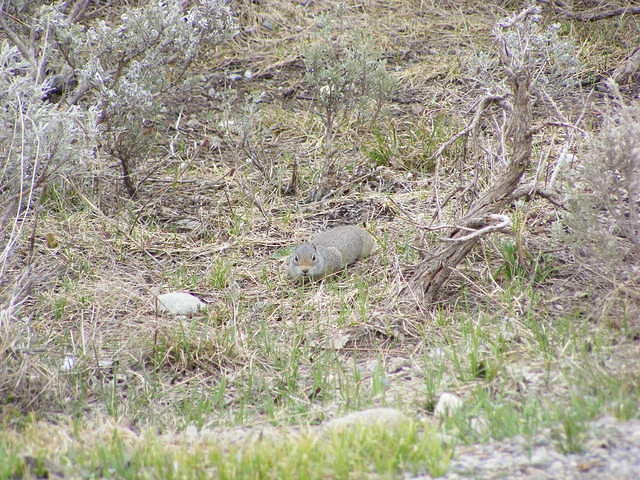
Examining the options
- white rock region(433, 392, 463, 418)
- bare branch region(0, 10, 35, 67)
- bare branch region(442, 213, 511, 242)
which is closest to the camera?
white rock region(433, 392, 463, 418)

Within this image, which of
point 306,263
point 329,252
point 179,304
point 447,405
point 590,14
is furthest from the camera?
point 590,14

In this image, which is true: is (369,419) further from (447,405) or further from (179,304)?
(179,304)

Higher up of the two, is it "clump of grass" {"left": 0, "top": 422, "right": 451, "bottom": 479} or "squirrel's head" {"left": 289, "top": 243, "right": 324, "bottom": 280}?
"clump of grass" {"left": 0, "top": 422, "right": 451, "bottom": 479}

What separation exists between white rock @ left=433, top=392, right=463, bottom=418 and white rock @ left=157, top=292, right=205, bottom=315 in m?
1.91

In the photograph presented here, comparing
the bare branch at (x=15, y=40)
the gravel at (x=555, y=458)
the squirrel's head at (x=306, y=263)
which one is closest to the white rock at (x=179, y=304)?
the squirrel's head at (x=306, y=263)

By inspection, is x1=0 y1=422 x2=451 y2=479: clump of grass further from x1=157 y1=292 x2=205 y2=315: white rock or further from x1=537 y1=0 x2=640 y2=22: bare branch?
x1=537 y1=0 x2=640 y2=22: bare branch

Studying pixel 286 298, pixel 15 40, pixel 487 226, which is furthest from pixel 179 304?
pixel 15 40

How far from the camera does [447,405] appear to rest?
12.0ft

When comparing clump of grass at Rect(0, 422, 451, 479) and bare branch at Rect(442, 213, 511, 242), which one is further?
bare branch at Rect(442, 213, 511, 242)

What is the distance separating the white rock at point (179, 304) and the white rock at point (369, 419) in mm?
1809

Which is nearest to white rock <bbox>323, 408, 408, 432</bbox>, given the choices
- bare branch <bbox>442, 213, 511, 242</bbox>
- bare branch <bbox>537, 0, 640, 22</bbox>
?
bare branch <bbox>442, 213, 511, 242</bbox>

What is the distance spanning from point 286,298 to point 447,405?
6.72ft

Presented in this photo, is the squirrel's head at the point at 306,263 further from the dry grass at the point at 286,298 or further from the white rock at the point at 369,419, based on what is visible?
the white rock at the point at 369,419

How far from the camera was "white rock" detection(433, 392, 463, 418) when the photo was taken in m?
3.61
